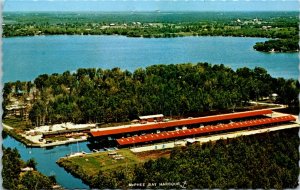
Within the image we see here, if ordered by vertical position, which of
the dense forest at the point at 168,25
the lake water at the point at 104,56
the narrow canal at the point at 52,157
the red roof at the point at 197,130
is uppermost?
the dense forest at the point at 168,25

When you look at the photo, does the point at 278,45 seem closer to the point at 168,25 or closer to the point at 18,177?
the point at 168,25

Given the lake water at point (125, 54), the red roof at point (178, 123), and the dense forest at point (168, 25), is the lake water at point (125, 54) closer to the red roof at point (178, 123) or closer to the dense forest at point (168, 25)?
the dense forest at point (168, 25)

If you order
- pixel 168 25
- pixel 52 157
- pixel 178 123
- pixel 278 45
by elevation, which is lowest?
pixel 52 157

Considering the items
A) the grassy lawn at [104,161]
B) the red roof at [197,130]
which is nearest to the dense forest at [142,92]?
the red roof at [197,130]

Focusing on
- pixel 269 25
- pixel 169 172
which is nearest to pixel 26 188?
pixel 169 172

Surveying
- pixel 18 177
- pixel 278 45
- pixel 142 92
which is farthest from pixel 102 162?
pixel 278 45

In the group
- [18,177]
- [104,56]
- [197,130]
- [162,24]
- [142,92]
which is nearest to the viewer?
[18,177]
